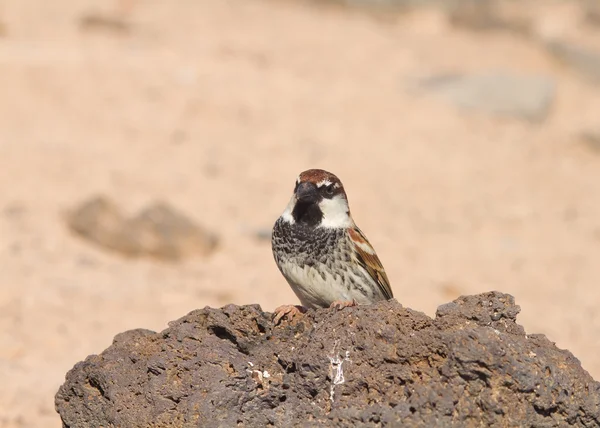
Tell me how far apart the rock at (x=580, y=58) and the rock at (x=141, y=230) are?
1173 cm

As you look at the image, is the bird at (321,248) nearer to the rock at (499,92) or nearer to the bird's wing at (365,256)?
the bird's wing at (365,256)

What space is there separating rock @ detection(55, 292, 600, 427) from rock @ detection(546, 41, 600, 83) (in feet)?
56.0

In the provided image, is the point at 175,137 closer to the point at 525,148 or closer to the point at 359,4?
the point at 525,148

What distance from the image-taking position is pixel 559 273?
12.1m

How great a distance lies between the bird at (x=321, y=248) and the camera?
5359 millimetres

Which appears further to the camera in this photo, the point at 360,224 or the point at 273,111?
the point at 273,111

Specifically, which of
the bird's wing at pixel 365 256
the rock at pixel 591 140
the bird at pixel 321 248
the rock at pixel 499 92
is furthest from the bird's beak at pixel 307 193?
the rock at pixel 499 92

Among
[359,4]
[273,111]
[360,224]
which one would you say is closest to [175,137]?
[273,111]

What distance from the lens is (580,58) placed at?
68.7 feet

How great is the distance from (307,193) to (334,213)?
0.75 ft

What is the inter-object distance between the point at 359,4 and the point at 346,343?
786 inches

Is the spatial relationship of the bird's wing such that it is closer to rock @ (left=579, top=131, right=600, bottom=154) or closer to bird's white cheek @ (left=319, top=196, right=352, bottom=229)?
bird's white cheek @ (left=319, top=196, right=352, bottom=229)

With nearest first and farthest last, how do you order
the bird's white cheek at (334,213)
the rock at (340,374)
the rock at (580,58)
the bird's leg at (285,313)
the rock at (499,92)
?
the rock at (340,374), the bird's leg at (285,313), the bird's white cheek at (334,213), the rock at (499,92), the rock at (580,58)

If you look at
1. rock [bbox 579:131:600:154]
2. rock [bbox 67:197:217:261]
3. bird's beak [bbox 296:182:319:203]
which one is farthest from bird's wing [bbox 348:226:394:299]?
rock [bbox 579:131:600:154]
